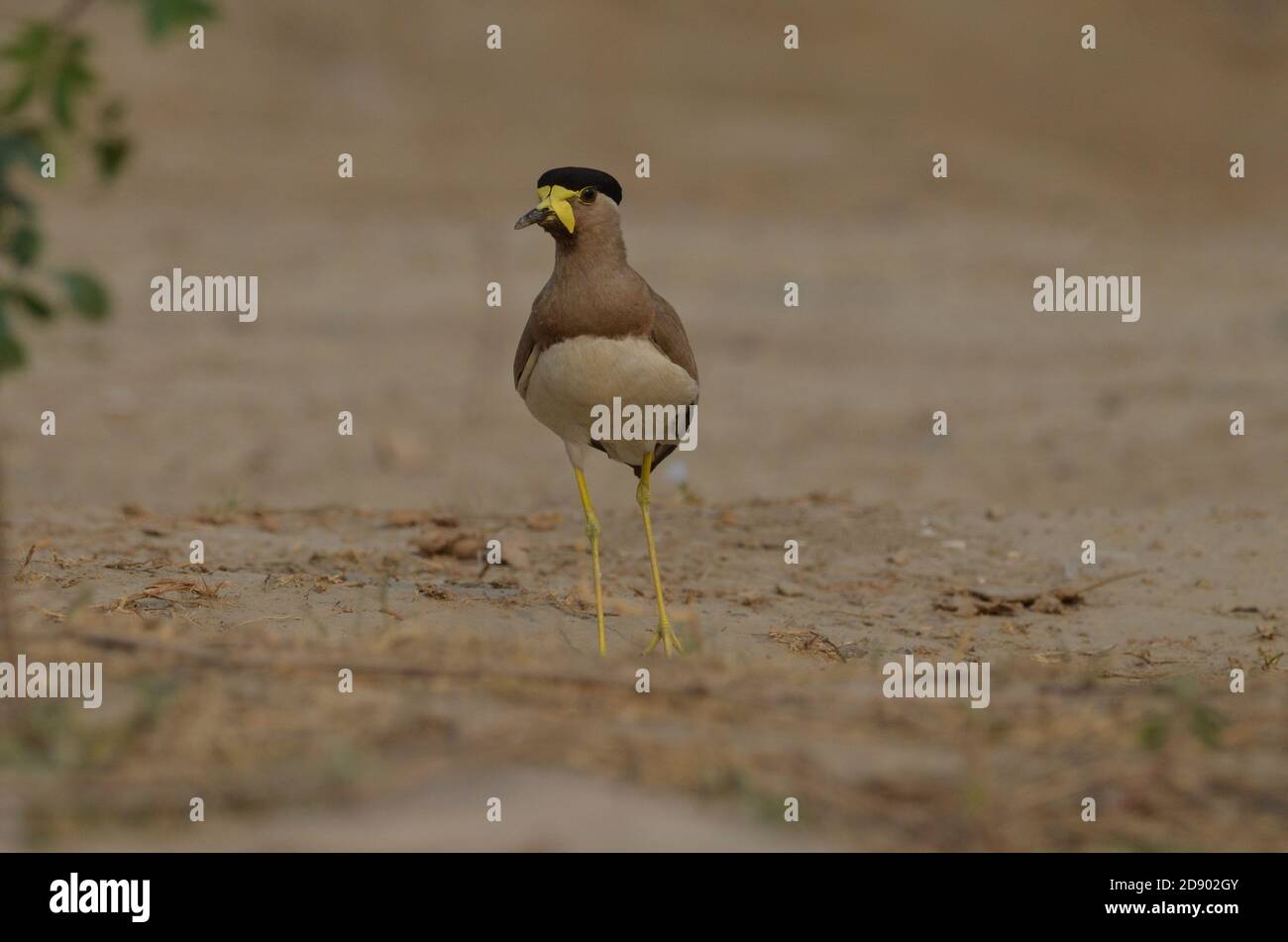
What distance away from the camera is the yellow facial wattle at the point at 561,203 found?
5.73m

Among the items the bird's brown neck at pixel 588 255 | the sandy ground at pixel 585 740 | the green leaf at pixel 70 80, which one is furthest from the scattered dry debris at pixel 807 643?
the green leaf at pixel 70 80

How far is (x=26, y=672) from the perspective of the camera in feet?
12.9

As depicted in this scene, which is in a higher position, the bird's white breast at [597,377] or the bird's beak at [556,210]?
the bird's beak at [556,210]

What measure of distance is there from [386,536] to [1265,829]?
15.5 ft

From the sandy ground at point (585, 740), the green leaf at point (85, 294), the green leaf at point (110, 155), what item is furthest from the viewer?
the green leaf at point (110, 155)

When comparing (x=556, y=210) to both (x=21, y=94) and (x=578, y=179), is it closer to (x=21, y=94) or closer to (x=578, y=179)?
(x=578, y=179)

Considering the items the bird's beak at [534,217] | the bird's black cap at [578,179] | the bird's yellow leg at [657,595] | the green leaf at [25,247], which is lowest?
the bird's yellow leg at [657,595]

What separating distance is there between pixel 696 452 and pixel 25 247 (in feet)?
26.6

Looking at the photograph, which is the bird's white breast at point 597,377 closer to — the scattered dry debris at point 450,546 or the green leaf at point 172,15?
the scattered dry debris at point 450,546

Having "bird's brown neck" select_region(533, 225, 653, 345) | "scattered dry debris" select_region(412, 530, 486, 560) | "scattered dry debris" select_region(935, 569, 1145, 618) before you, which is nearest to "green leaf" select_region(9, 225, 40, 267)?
"bird's brown neck" select_region(533, 225, 653, 345)

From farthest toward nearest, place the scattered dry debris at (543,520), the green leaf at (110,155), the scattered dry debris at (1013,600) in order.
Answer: the scattered dry debris at (543,520), the scattered dry debris at (1013,600), the green leaf at (110,155)

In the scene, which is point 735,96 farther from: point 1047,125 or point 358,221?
point 358,221

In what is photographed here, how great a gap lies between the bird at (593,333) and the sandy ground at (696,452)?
77 centimetres
